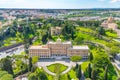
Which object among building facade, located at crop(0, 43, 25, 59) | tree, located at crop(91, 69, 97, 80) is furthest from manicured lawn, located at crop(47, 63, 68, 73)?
building facade, located at crop(0, 43, 25, 59)

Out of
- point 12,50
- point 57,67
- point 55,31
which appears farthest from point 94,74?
point 55,31

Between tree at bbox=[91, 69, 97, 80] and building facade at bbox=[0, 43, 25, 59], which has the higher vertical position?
tree at bbox=[91, 69, 97, 80]

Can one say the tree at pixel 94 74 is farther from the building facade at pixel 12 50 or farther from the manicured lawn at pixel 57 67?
the building facade at pixel 12 50

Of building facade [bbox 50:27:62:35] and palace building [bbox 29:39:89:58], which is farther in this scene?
building facade [bbox 50:27:62:35]

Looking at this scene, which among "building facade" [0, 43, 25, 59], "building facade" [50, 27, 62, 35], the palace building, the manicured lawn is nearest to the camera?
the manicured lawn

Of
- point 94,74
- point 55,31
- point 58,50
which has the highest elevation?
point 55,31

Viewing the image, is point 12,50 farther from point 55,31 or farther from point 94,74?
point 94,74

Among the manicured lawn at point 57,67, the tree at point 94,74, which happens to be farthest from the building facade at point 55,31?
the tree at point 94,74

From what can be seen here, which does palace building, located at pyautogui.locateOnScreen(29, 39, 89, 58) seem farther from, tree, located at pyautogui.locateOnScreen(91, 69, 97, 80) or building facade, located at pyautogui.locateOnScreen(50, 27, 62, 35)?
building facade, located at pyautogui.locateOnScreen(50, 27, 62, 35)

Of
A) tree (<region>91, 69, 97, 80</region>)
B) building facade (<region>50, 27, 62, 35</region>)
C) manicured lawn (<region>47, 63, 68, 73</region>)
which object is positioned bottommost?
manicured lawn (<region>47, 63, 68, 73</region>)
